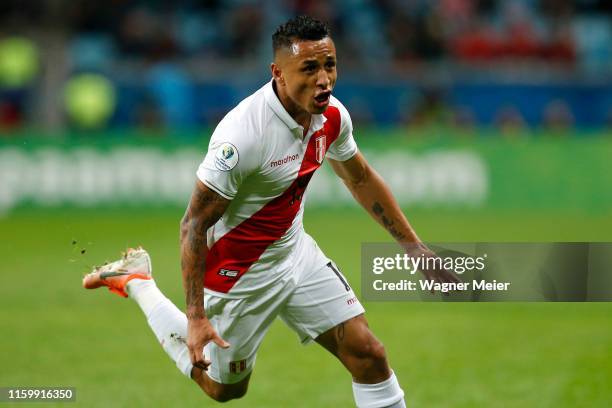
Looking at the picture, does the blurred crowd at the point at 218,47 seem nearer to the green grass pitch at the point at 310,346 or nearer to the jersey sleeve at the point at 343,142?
the green grass pitch at the point at 310,346

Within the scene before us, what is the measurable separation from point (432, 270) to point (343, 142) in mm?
852

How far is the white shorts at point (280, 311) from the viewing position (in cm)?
548

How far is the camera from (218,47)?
1908 centimetres

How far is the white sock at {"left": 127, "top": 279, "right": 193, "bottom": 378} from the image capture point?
19.2 ft

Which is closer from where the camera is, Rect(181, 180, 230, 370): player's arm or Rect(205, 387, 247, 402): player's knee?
Rect(181, 180, 230, 370): player's arm

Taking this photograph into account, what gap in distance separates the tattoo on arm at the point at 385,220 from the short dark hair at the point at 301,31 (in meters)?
1.23

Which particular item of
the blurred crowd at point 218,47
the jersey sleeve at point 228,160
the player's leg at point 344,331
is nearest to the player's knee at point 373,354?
the player's leg at point 344,331

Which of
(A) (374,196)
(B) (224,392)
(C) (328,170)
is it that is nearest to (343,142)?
(A) (374,196)

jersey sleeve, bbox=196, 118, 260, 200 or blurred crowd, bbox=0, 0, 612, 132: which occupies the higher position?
jersey sleeve, bbox=196, 118, 260, 200

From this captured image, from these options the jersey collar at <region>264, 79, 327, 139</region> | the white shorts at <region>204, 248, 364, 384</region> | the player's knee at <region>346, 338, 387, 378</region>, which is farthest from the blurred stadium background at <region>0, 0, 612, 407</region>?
the jersey collar at <region>264, 79, 327, 139</region>

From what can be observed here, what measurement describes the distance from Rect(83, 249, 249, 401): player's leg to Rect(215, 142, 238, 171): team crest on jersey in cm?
139

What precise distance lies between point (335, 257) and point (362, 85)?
20.4 ft

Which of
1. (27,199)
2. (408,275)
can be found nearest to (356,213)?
(27,199)

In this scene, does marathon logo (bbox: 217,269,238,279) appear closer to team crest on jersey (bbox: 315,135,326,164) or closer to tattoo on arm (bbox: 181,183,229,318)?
tattoo on arm (bbox: 181,183,229,318)
